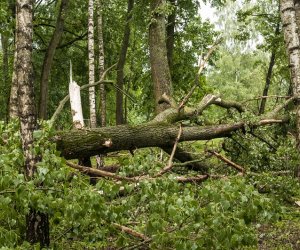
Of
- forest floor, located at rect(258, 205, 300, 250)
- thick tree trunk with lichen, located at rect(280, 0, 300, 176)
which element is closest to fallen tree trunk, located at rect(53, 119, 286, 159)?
thick tree trunk with lichen, located at rect(280, 0, 300, 176)

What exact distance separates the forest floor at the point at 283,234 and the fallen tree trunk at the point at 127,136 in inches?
75.0

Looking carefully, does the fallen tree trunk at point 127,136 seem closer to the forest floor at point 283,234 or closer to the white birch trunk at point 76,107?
the white birch trunk at point 76,107

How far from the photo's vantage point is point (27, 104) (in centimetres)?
402

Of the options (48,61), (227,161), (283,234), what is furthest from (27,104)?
(48,61)

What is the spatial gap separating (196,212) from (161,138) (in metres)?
3.82

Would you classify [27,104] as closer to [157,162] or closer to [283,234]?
[157,162]

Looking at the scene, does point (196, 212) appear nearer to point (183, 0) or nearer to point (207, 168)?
point (207, 168)

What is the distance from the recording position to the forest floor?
216 inches

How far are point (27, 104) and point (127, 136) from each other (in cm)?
260

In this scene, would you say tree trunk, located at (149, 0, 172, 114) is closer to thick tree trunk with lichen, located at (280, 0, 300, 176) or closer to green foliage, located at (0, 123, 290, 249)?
thick tree trunk with lichen, located at (280, 0, 300, 176)

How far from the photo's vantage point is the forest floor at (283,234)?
216 inches

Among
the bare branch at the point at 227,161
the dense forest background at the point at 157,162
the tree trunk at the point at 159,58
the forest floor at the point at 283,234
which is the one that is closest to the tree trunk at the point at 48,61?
the dense forest background at the point at 157,162

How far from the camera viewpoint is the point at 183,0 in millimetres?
14414

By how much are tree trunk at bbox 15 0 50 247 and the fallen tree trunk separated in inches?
58.8
